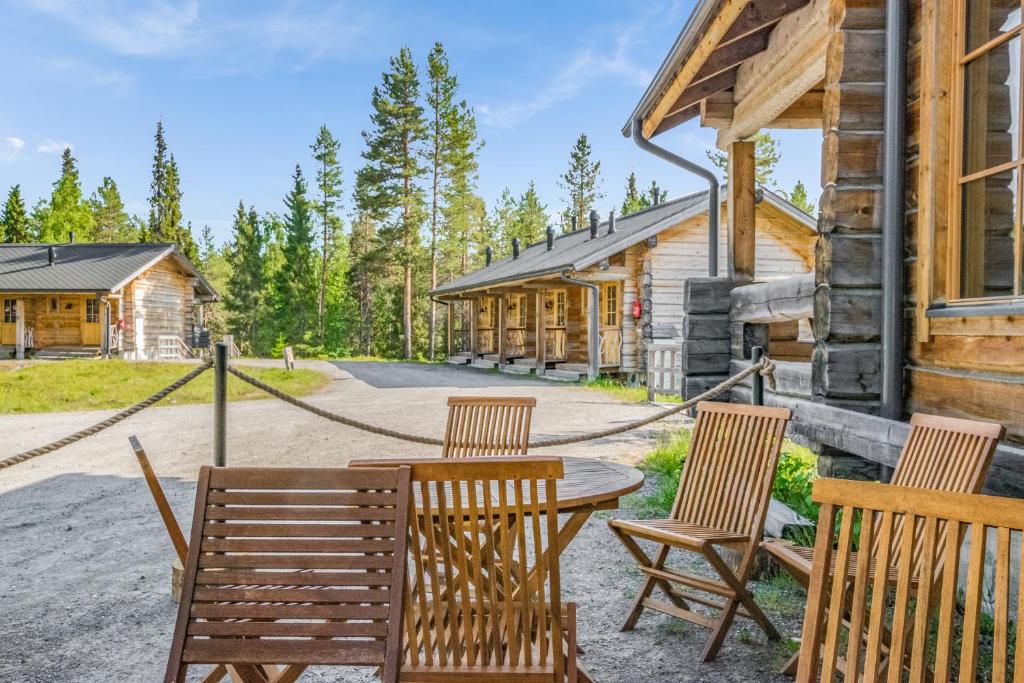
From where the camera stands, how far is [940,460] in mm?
2807

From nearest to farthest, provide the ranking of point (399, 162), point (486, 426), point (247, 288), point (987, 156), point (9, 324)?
point (987, 156), point (486, 426), point (9, 324), point (399, 162), point (247, 288)

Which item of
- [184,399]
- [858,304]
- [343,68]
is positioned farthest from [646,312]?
[343,68]

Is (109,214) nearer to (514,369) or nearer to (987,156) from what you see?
(514,369)

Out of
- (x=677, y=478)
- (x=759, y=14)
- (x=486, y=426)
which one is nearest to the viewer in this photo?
(x=486, y=426)

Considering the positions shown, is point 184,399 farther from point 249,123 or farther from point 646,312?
point 249,123

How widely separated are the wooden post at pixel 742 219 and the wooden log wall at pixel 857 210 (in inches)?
93.8

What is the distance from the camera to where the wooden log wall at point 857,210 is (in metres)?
3.94

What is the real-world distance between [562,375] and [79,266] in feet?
66.6

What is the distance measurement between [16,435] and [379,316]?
117ft

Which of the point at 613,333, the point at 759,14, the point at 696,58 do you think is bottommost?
the point at 613,333

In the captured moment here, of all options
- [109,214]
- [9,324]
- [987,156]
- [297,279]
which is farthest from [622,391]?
[109,214]

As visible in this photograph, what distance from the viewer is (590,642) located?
3549 mm

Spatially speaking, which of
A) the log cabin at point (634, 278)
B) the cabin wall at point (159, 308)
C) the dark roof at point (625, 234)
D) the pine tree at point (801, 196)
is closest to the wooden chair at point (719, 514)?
the log cabin at point (634, 278)

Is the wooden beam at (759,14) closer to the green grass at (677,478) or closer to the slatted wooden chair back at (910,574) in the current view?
the green grass at (677,478)
